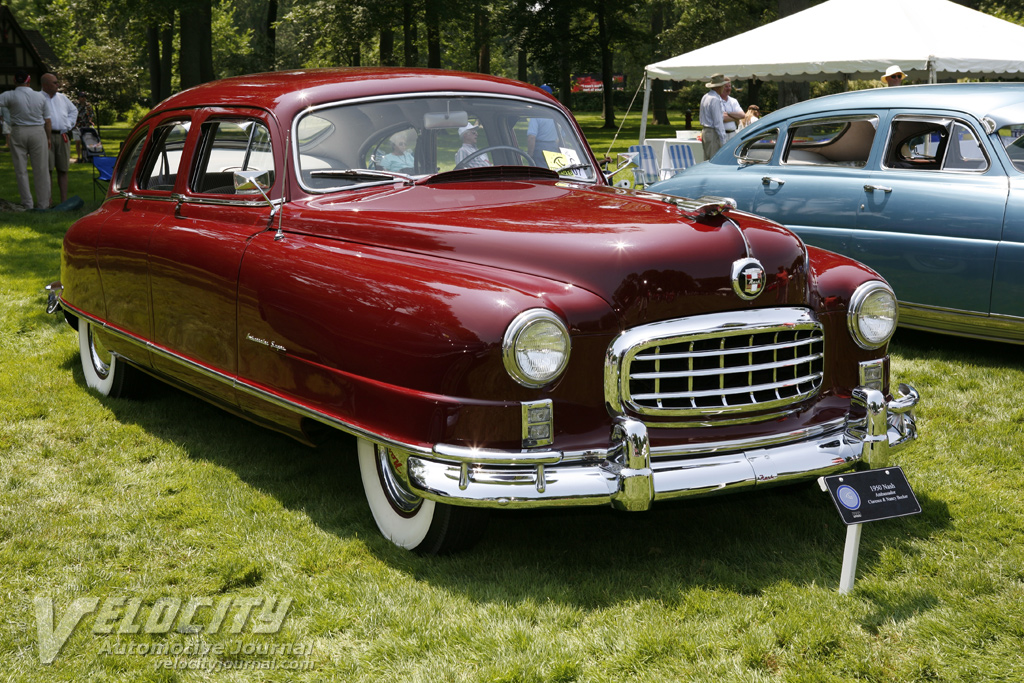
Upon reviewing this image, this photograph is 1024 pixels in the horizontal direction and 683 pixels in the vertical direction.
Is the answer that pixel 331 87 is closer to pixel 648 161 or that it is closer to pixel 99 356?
pixel 99 356

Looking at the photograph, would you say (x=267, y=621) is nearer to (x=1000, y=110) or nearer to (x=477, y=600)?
(x=477, y=600)

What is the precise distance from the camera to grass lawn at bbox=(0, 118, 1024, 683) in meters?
3.02

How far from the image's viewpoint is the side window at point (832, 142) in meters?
7.23

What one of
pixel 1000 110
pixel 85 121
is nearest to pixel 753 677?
pixel 1000 110

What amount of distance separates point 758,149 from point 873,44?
18.6 ft

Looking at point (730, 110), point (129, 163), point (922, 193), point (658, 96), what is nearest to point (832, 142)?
point (922, 193)

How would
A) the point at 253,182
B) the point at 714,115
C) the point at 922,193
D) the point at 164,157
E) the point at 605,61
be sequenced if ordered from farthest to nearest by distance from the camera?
1. the point at 605,61
2. the point at 714,115
3. the point at 922,193
4. the point at 164,157
5. the point at 253,182

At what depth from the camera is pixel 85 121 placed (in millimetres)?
21719

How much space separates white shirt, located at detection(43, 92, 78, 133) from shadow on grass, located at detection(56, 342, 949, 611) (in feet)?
36.6

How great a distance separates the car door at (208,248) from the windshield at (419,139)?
26 cm

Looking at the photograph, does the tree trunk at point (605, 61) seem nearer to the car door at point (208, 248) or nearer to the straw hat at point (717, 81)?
the straw hat at point (717, 81)

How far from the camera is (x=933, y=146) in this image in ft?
22.0

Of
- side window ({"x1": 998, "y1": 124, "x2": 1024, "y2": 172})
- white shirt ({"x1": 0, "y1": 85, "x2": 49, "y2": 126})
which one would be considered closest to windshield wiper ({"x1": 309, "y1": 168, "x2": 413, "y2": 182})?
side window ({"x1": 998, "y1": 124, "x2": 1024, "y2": 172})

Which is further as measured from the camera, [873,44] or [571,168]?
[873,44]
